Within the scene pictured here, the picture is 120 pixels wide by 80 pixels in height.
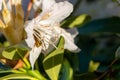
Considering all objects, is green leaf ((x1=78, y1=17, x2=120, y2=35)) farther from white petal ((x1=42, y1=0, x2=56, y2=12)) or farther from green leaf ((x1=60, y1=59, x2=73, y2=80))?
white petal ((x1=42, y1=0, x2=56, y2=12))

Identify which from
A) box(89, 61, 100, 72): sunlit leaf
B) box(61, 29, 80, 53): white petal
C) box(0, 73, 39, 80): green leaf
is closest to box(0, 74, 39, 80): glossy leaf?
box(0, 73, 39, 80): green leaf

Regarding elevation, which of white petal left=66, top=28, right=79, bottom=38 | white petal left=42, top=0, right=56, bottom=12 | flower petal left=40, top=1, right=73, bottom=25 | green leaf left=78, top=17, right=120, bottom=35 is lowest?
green leaf left=78, top=17, right=120, bottom=35

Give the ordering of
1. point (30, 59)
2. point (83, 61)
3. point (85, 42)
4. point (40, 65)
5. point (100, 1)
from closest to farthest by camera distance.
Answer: point (30, 59) < point (40, 65) < point (83, 61) < point (85, 42) < point (100, 1)

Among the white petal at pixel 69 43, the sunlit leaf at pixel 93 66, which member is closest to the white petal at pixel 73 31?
the white petal at pixel 69 43

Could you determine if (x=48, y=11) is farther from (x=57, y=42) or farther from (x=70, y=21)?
(x=70, y=21)

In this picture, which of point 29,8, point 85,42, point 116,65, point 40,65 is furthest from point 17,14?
point 85,42

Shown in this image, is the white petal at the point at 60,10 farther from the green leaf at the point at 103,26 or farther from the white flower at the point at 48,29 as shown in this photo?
the green leaf at the point at 103,26
